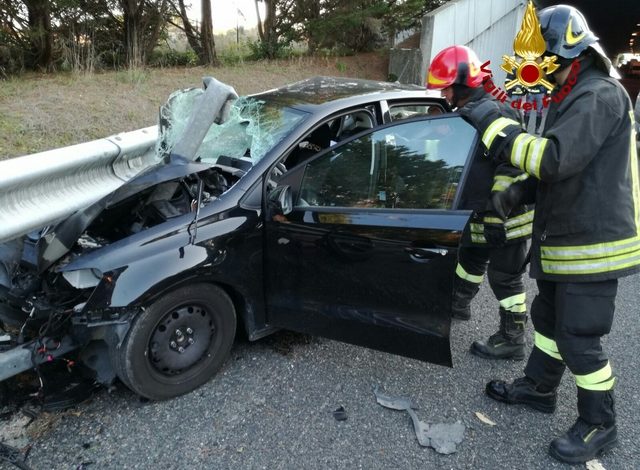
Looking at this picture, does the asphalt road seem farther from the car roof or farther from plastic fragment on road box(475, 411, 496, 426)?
the car roof

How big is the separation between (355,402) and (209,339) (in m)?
A: 0.86

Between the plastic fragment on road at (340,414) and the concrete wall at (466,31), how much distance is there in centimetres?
929

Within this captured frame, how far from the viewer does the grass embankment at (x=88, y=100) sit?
5.64 metres

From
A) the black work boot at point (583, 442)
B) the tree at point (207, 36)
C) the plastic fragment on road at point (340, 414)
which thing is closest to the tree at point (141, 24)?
the tree at point (207, 36)

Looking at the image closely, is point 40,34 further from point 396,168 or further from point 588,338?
point 588,338

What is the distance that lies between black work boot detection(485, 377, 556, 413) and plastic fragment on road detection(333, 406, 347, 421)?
2.69 feet

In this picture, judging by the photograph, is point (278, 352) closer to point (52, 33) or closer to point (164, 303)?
point (164, 303)

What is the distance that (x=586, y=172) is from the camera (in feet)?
7.36

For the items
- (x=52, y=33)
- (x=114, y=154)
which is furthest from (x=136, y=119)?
(x=52, y=33)

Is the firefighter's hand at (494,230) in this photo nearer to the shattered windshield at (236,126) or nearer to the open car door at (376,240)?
the open car door at (376,240)

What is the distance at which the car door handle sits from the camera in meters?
2.50

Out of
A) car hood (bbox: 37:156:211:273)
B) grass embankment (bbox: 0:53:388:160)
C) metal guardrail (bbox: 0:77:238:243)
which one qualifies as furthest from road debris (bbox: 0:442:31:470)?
grass embankment (bbox: 0:53:388:160)

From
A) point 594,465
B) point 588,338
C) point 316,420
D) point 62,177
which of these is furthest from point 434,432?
point 62,177

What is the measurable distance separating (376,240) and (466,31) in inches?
423
